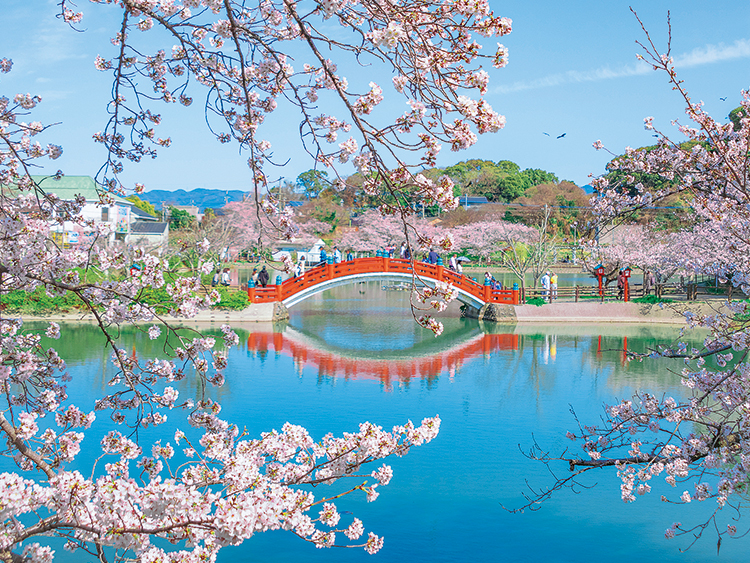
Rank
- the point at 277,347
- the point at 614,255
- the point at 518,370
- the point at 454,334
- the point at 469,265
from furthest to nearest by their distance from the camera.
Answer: the point at 469,265, the point at 614,255, the point at 454,334, the point at 277,347, the point at 518,370

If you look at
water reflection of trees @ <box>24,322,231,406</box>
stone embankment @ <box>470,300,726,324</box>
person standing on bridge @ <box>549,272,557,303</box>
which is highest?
person standing on bridge @ <box>549,272,557,303</box>

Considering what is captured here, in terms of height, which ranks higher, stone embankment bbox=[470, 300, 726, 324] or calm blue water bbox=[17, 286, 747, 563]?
stone embankment bbox=[470, 300, 726, 324]

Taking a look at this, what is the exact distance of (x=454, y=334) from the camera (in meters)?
17.1

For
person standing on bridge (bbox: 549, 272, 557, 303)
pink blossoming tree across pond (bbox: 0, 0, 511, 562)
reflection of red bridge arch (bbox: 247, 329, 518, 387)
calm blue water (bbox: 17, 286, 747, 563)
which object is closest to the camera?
pink blossoming tree across pond (bbox: 0, 0, 511, 562)

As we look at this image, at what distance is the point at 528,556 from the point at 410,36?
4393 mm

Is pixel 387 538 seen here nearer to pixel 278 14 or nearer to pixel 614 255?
pixel 278 14

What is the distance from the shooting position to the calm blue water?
5352mm

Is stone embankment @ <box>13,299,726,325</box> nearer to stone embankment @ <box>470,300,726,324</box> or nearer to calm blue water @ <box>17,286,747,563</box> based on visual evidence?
stone embankment @ <box>470,300,726,324</box>

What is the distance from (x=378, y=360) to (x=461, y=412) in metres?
4.47

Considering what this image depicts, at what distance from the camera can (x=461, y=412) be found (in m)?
9.14

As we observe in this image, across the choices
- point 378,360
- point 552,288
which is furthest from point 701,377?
point 552,288

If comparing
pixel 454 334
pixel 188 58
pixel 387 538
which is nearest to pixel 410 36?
pixel 188 58

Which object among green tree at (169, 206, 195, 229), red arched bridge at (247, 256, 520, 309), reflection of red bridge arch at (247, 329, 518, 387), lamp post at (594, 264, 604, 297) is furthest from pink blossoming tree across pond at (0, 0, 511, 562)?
green tree at (169, 206, 195, 229)

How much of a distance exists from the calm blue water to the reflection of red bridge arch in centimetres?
4
